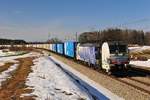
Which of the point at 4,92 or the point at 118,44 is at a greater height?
the point at 118,44

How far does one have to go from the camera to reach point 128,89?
20812 millimetres

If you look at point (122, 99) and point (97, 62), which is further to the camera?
point (97, 62)

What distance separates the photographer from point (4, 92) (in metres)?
17.9

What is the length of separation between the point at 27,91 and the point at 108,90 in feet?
17.0

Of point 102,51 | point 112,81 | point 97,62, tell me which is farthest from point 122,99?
point 97,62

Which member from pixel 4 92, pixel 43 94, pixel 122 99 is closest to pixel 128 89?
pixel 122 99

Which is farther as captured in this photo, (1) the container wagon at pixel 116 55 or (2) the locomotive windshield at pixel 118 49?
(2) the locomotive windshield at pixel 118 49

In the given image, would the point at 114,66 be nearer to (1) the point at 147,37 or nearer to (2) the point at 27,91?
(2) the point at 27,91

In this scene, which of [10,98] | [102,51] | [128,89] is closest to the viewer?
[10,98]

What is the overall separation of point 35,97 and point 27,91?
88.7 inches

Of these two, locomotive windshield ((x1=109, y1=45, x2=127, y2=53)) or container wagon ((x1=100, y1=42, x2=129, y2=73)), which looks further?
locomotive windshield ((x1=109, y1=45, x2=127, y2=53))

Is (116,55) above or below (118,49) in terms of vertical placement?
below

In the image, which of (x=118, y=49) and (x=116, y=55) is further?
(x=118, y=49)

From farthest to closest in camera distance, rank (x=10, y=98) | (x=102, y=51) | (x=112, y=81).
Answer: (x=102, y=51) < (x=112, y=81) < (x=10, y=98)
